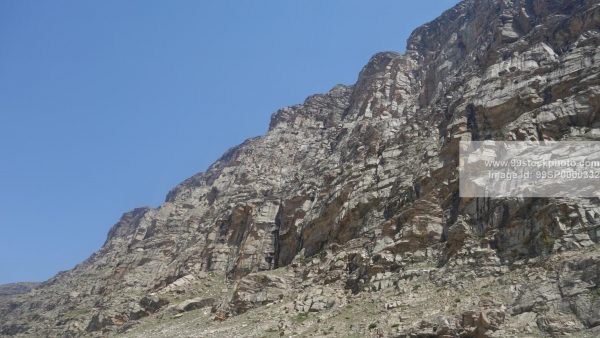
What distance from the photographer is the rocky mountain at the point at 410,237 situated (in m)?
33.9

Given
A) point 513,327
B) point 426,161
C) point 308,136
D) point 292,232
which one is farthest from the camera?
point 308,136

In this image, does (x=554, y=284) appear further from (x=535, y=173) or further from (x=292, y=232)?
(x=292, y=232)

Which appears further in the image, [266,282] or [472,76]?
[472,76]

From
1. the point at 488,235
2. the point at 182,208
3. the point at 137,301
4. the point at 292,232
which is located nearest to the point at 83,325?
the point at 137,301

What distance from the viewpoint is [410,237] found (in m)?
46.8

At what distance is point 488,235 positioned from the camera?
133 feet

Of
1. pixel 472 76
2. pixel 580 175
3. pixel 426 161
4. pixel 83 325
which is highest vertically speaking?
pixel 472 76

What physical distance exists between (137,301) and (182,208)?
57.7m

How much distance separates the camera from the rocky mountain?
111ft

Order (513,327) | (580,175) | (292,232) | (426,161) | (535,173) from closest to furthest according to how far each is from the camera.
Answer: (513,327) → (580,175) → (535,173) → (426,161) → (292,232)

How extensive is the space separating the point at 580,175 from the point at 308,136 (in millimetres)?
87791

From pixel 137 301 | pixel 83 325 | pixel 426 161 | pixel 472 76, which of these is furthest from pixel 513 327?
→ pixel 83 325

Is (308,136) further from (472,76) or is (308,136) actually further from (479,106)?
(479,106)

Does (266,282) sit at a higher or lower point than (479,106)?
lower
